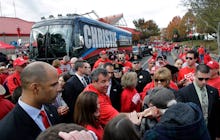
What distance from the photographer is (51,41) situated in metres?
14.0

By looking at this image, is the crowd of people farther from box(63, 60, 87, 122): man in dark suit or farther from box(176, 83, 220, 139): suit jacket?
box(63, 60, 87, 122): man in dark suit

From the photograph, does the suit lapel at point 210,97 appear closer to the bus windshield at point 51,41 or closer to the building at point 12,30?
the bus windshield at point 51,41

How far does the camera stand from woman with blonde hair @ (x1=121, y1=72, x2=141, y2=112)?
473 cm

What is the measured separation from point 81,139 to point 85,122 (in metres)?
1.54

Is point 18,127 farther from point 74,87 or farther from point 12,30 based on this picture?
point 12,30

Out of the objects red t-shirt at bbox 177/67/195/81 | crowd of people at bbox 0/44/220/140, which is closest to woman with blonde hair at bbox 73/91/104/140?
crowd of people at bbox 0/44/220/140

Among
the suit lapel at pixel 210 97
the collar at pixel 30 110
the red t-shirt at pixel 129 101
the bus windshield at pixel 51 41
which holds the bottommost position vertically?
the red t-shirt at pixel 129 101

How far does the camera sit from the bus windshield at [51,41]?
13.8 meters

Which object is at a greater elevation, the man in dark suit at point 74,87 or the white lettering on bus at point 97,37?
the white lettering on bus at point 97,37

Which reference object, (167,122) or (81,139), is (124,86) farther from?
(81,139)

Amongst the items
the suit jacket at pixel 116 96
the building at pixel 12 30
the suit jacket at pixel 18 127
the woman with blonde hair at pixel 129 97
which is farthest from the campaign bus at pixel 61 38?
the building at pixel 12 30

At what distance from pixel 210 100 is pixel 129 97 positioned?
1377 millimetres

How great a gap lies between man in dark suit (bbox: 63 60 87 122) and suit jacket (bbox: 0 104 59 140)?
2.08 metres

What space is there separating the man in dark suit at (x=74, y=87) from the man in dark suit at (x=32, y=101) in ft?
6.48
